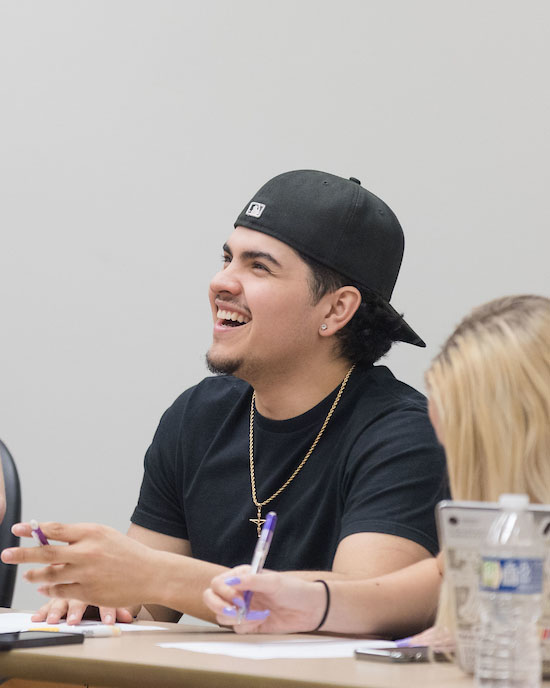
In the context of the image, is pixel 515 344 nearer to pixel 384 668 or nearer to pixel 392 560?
pixel 384 668

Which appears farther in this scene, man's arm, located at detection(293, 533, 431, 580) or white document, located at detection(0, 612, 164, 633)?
man's arm, located at detection(293, 533, 431, 580)

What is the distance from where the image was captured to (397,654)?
118cm

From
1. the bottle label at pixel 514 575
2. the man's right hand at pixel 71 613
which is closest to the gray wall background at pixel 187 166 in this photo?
the man's right hand at pixel 71 613

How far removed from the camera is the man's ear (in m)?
2.06

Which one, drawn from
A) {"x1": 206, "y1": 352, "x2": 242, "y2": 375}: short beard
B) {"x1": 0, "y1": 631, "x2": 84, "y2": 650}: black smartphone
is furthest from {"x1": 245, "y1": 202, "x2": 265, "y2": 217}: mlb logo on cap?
{"x1": 0, "y1": 631, "x2": 84, "y2": 650}: black smartphone

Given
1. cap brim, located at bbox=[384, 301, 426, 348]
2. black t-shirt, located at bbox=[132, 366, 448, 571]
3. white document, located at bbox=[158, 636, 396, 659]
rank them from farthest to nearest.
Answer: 1. cap brim, located at bbox=[384, 301, 426, 348]
2. black t-shirt, located at bbox=[132, 366, 448, 571]
3. white document, located at bbox=[158, 636, 396, 659]

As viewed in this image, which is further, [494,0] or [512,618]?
[494,0]

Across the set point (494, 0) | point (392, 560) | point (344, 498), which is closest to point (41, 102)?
point (494, 0)

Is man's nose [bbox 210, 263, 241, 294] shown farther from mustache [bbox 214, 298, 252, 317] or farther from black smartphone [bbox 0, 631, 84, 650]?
black smartphone [bbox 0, 631, 84, 650]

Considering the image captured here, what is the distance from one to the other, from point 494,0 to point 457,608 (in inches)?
71.1

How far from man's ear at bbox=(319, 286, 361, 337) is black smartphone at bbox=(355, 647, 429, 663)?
3.05ft

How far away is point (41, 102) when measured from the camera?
2.98 meters

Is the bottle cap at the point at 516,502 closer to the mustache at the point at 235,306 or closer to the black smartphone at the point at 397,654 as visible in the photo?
the black smartphone at the point at 397,654

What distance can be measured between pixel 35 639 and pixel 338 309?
1.02 metres
